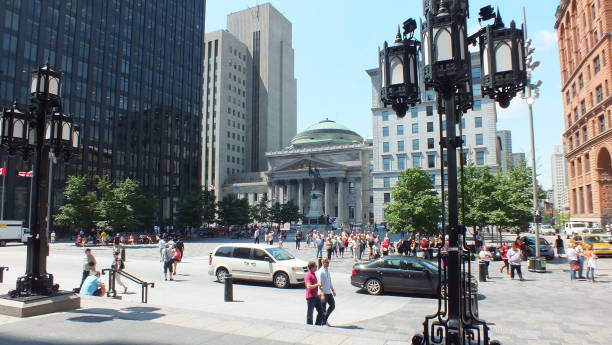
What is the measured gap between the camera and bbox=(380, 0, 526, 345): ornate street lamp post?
5218 millimetres

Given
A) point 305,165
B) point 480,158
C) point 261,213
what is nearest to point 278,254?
point 480,158

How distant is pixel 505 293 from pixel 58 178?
66332 millimetres

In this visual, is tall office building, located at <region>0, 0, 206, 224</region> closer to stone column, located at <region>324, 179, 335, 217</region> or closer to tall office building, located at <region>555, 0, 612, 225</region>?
stone column, located at <region>324, 179, 335, 217</region>

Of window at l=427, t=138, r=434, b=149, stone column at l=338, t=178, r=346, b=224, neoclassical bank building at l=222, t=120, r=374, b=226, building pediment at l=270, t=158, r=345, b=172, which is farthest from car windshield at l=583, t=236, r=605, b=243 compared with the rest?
building pediment at l=270, t=158, r=345, b=172

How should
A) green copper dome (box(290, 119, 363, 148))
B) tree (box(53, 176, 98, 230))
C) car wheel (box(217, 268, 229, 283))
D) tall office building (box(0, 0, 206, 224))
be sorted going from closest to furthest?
car wheel (box(217, 268, 229, 283)) < tree (box(53, 176, 98, 230)) < tall office building (box(0, 0, 206, 224)) < green copper dome (box(290, 119, 363, 148))

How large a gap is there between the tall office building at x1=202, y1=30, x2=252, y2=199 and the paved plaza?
106 m

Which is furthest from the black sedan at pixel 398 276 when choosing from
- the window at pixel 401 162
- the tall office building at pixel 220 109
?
the tall office building at pixel 220 109

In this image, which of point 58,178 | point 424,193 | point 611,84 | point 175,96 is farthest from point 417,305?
point 175,96

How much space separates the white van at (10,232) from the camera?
1652 inches

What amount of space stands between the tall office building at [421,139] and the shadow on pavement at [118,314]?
234ft

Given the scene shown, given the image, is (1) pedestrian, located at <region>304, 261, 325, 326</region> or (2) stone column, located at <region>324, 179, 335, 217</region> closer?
(1) pedestrian, located at <region>304, 261, 325, 326</region>

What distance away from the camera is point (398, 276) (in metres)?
15.1

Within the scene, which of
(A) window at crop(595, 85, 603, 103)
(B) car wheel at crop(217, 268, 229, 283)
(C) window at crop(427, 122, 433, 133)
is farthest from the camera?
(C) window at crop(427, 122, 433, 133)

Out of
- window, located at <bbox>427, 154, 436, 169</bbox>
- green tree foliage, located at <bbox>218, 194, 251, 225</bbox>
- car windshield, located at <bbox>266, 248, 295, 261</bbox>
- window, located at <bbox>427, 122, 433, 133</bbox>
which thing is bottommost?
car windshield, located at <bbox>266, 248, 295, 261</bbox>
